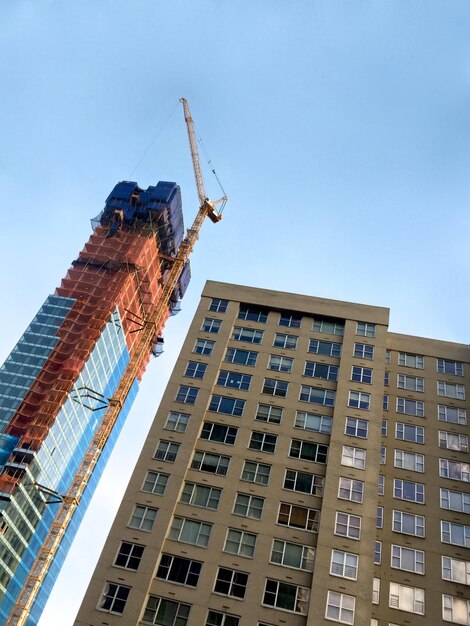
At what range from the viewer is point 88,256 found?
15025 cm

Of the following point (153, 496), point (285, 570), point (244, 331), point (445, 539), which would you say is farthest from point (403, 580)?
point (244, 331)

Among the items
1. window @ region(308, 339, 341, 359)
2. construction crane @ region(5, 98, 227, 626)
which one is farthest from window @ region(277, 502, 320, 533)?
construction crane @ region(5, 98, 227, 626)

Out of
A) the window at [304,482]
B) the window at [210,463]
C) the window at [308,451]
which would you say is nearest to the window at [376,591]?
the window at [304,482]

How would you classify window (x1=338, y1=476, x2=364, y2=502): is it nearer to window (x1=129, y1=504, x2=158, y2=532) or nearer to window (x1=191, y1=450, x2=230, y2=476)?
window (x1=191, y1=450, x2=230, y2=476)

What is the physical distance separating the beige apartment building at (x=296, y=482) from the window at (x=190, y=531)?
113 millimetres

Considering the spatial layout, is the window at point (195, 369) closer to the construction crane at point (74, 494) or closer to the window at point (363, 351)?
the window at point (363, 351)

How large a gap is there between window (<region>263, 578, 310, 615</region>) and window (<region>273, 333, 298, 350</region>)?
76.8 ft

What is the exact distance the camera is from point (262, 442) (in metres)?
51.2

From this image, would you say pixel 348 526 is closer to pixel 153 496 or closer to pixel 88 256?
pixel 153 496

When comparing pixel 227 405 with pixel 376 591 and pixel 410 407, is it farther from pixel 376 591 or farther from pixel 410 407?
pixel 376 591

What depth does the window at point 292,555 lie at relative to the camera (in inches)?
1726

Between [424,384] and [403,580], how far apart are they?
2071cm

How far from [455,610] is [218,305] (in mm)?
36572

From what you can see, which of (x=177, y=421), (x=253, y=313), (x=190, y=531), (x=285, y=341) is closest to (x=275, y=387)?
(x=285, y=341)
